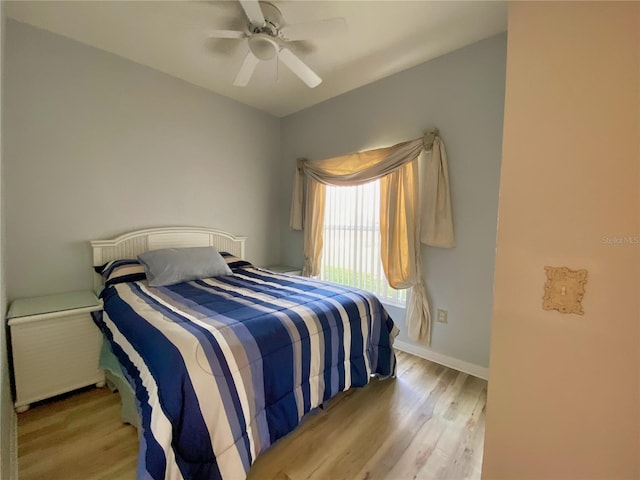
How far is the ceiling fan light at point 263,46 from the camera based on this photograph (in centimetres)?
168

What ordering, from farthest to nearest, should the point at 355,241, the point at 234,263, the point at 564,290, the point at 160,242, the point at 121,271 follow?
the point at 355,241 → the point at 234,263 → the point at 160,242 → the point at 121,271 → the point at 564,290

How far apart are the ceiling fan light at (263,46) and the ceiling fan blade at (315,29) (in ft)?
0.31

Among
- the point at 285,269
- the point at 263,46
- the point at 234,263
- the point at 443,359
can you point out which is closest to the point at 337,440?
the point at 443,359

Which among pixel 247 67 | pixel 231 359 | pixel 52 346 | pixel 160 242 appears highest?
pixel 247 67

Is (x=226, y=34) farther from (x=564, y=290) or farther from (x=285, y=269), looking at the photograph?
(x=285, y=269)

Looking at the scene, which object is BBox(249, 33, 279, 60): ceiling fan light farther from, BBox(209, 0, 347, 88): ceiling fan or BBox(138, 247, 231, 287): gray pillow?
BBox(138, 247, 231, 287): gray pillow

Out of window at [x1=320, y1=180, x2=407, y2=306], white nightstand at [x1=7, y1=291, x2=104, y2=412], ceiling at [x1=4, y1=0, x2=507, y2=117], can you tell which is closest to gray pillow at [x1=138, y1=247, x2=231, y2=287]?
white nightstand at [x1=7, y1=291, x2=104, y2=412]

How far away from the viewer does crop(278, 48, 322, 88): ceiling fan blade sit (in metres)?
1.77

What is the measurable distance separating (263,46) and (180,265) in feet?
5.76

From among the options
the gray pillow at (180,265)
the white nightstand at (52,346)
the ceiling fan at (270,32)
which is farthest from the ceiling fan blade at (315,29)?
the white nightstand at (52,346)

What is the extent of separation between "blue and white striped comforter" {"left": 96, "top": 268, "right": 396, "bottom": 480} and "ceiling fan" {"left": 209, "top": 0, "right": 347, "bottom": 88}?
162 centimetres

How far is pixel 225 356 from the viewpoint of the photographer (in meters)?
1.19

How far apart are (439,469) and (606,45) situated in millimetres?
1832

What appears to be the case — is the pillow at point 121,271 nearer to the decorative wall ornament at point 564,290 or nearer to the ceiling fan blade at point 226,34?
the ceiling fan blade at point 226,34
